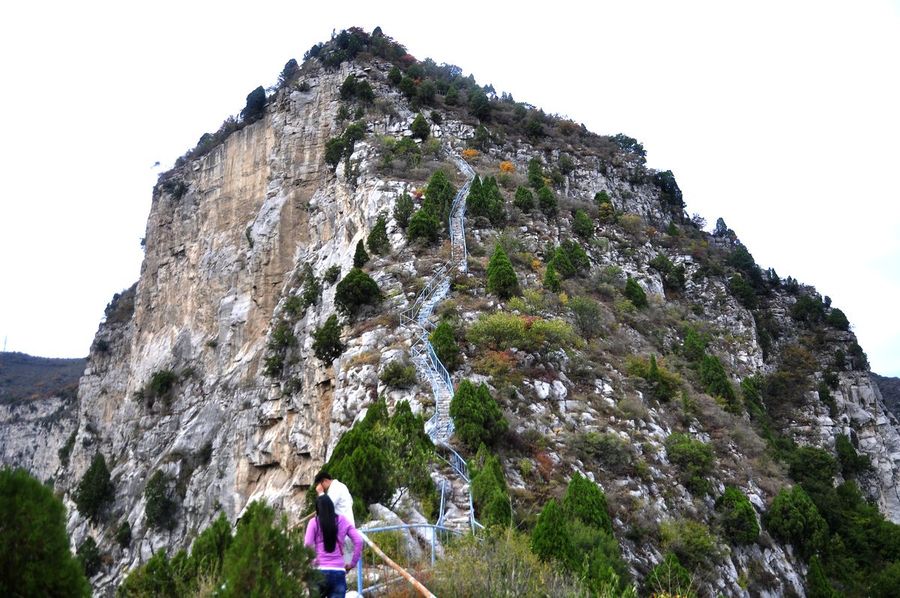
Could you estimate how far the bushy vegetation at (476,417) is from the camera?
1238cm

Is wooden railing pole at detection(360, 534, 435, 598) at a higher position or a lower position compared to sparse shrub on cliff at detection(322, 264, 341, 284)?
lower

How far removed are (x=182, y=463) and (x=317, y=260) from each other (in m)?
10.0

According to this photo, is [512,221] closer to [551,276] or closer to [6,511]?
[551,276]

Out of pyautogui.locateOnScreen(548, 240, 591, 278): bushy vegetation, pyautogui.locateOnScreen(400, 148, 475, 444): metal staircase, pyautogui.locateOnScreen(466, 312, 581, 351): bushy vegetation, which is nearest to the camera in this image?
pyautogui.locateOnScreen(400, 148, 475, 444): metal staircase

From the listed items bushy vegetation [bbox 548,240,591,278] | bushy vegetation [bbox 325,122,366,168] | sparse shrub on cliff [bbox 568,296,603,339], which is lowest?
sparse shrub on cliff [bbox 568,296,603,339]

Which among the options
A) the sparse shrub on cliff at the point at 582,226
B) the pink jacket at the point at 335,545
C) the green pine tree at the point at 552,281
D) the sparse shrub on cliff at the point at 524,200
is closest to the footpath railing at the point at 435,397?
the pink jacket at the point at 335,545

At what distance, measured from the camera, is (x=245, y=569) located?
4168 mm

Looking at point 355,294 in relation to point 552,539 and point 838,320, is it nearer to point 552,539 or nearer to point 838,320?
point 552,539

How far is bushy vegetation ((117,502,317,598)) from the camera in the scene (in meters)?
4.17

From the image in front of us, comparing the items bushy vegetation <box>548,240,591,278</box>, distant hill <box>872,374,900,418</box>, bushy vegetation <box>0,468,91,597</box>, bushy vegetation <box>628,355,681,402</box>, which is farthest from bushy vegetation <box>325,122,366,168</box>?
distant hill <box>872,374,900,418</box>

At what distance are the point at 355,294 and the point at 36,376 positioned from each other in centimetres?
Result: 8690

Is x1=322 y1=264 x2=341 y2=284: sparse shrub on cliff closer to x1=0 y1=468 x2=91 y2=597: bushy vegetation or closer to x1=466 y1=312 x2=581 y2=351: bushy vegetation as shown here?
x1=466 y1=312 x2=581 y2=351: bushy vegetation

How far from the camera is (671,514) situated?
13539 mm

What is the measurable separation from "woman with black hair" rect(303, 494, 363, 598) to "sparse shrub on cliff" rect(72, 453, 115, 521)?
30250 millimetres
